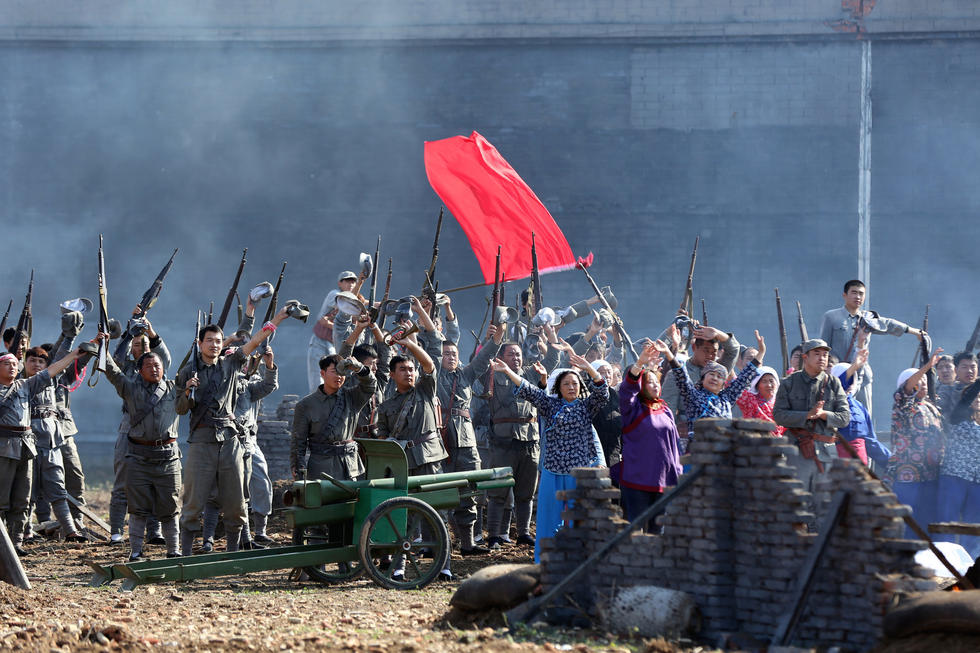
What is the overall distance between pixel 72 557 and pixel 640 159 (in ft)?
46.1

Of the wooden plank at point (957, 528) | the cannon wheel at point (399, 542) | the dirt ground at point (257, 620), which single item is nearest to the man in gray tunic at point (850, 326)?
the wooden plank at point (957, 528)

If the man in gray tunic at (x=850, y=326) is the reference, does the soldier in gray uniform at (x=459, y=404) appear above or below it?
below

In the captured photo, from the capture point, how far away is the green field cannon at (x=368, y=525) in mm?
8891

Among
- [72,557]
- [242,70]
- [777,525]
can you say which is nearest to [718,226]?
[242,70]

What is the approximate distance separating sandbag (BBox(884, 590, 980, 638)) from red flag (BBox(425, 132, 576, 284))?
8.08 metres

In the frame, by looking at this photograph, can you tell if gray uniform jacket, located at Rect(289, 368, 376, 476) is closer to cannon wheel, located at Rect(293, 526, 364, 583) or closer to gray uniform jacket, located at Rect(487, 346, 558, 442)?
cannon wheel, located at Rect(293, 526, 364, 583)

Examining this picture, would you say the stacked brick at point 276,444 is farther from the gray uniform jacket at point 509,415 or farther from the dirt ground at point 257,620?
the dirt ground at point 257,620

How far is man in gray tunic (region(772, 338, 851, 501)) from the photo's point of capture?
9445 mm

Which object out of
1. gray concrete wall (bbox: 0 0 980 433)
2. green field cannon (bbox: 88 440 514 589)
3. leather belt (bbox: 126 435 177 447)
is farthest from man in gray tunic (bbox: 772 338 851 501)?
gray concrete wall (bbox: 0 0 980 433)

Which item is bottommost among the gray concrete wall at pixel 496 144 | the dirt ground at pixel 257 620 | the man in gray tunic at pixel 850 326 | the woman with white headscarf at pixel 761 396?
the dirt ground at pixel 257 620

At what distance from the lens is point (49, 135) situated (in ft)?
76.5

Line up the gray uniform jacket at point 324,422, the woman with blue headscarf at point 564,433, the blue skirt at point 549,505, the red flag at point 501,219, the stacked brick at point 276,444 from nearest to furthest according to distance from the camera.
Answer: the blue skirt at point 549,505 → the woman with blue headscarf at point 564,433 → the gray uniform jacket at point 324,422 → the red flag at point 501,219 → the stacked brick at point 276,444

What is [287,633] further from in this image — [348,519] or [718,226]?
Answer: [718,226]

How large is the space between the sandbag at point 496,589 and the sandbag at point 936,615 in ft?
7.17
